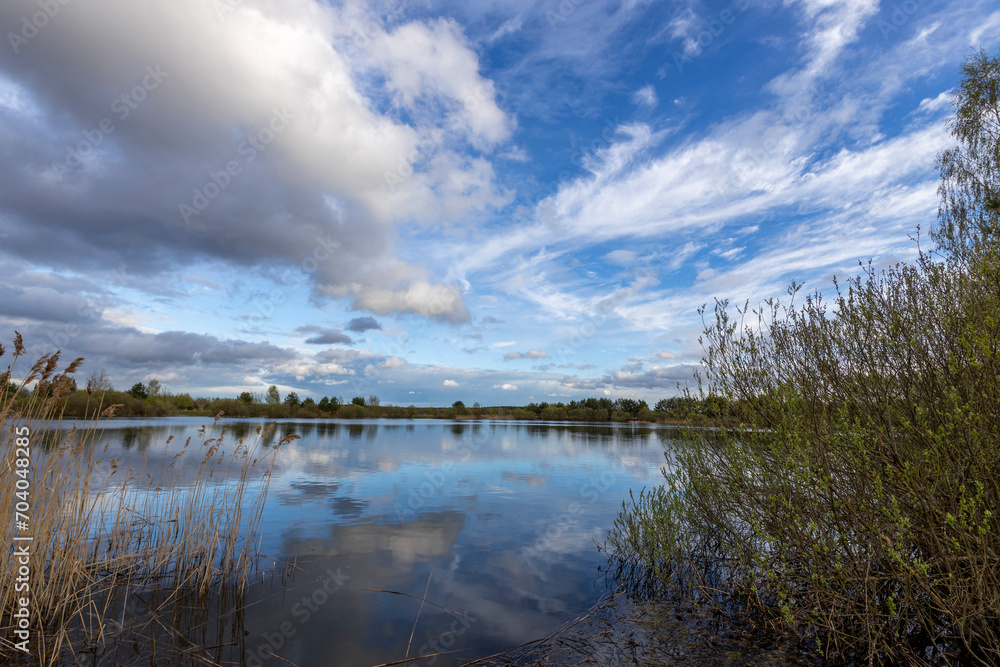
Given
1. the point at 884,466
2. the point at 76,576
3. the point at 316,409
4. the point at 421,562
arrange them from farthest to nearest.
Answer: the point at 316,409 < the point at 421,562 < the point at 76,576 < the point at 884,466

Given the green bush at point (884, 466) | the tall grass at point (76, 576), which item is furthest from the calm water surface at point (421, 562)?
the green bush at point (884, 466)

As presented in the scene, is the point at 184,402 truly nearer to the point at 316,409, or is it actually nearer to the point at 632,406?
the point at 316,409

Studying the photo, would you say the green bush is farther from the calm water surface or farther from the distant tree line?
the distant tree line

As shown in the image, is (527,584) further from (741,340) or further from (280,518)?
(280,518)

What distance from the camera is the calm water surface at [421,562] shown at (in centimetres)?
594

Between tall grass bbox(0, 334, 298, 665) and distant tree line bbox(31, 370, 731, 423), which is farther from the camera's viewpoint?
distant tree line bbox(31, 370, 731, 423)

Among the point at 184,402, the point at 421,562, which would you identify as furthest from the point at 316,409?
the point at 421,562

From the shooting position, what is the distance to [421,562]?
29.6 ft

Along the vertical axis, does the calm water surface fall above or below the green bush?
below

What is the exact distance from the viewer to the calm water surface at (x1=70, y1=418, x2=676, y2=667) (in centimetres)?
594

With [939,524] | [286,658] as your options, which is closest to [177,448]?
[286,658]

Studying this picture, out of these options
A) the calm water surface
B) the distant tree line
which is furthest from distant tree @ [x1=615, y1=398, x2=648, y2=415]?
the calm water surface

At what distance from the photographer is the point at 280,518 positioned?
470 inches

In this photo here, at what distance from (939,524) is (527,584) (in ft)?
19.9
